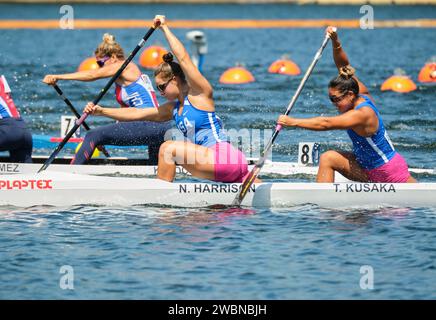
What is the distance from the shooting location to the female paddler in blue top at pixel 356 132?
11352mm

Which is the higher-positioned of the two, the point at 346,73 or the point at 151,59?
the point at 151,59

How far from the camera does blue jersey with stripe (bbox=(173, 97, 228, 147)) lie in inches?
449

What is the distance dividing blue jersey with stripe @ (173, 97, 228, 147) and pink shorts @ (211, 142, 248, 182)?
11 cm

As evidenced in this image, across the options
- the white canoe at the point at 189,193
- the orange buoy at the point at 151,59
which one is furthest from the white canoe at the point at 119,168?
the orange buoy at the point at 151,59

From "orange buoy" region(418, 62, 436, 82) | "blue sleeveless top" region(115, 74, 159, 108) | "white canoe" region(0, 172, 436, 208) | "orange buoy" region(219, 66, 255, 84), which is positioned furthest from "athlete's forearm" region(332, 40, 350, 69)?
"orange buoy" region(219, 66, 255, 84)

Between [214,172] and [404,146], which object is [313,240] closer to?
[214,172]

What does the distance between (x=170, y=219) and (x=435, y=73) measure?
1595cm

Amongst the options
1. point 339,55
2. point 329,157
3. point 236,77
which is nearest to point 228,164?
point 329,157

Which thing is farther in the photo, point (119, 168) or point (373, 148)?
point (119, 168)

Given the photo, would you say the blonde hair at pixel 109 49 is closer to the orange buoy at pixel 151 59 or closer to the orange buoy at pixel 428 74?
the orange buoy at pixel 428 74

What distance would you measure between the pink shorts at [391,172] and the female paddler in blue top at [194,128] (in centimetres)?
156

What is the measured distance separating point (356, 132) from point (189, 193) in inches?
82.2

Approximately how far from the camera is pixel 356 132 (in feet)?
38.1

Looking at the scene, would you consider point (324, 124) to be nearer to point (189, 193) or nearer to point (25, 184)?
point (189, 193)
